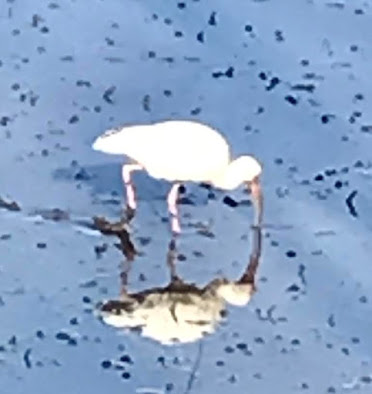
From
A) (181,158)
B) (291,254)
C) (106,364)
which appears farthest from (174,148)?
(106,364)

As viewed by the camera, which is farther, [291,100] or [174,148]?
[291,100]

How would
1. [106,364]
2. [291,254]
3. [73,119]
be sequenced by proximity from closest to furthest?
[106,364] → [291,254] → [73,119]

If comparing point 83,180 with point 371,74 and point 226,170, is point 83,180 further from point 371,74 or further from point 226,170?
point 371,74

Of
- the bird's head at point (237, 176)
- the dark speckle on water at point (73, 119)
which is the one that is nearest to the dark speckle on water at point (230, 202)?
the bird's head at point (237, 176)

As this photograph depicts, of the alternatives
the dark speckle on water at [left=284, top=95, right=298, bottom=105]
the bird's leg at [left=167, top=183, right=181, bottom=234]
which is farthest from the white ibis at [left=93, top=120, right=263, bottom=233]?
the dark speckle on water at [left=284, top=95, right=298, bottom=105]

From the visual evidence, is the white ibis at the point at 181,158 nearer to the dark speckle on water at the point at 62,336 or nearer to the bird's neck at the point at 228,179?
the bird's neck at the point at 228,179

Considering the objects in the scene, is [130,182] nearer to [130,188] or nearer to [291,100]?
[130,188]

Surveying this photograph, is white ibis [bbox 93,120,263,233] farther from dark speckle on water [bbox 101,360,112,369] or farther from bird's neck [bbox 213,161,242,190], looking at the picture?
dark speckle on water [bbox 101,360,112,369]
